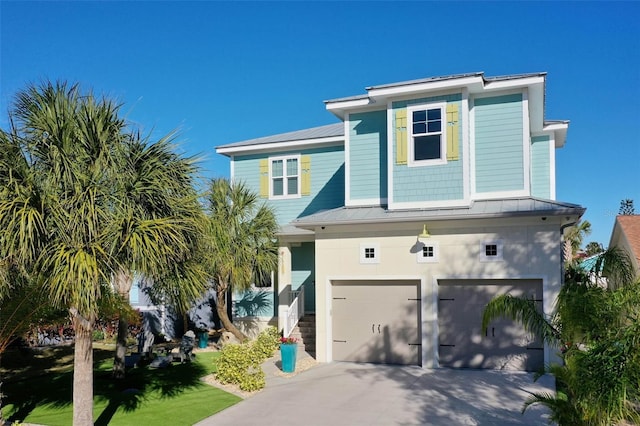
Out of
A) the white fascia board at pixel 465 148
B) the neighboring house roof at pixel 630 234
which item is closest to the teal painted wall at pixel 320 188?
the white fascia board at pixel 465 148

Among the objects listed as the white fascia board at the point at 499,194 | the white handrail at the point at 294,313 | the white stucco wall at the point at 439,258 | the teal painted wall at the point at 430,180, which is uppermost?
the teal painted wall at the point at 430,180

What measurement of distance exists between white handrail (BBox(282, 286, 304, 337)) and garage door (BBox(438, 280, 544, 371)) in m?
4.91

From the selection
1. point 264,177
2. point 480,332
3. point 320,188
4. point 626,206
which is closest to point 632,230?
point 480,332

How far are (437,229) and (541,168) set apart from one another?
6.01 meters

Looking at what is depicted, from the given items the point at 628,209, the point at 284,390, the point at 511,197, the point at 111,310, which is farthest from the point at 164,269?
the point at 628,209

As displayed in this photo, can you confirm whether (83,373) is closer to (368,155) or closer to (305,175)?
(368,155)

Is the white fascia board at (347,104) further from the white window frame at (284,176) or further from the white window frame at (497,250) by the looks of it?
the white window frame at (497,250)

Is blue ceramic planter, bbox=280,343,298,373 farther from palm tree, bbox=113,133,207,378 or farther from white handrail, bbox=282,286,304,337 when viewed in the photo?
palm tree, bbox=113,133,207,378

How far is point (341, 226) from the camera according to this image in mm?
14867

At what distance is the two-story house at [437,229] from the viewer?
13.1 meters

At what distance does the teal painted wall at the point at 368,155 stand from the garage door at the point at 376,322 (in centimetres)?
279

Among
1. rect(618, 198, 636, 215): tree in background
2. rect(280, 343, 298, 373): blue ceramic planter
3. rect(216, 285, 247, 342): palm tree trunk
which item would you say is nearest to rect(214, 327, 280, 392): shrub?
rect(280, 343, 298, 373): blue ceramic planter

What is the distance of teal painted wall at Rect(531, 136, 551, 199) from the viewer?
1739 cm

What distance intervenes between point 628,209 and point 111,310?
6295 cm
